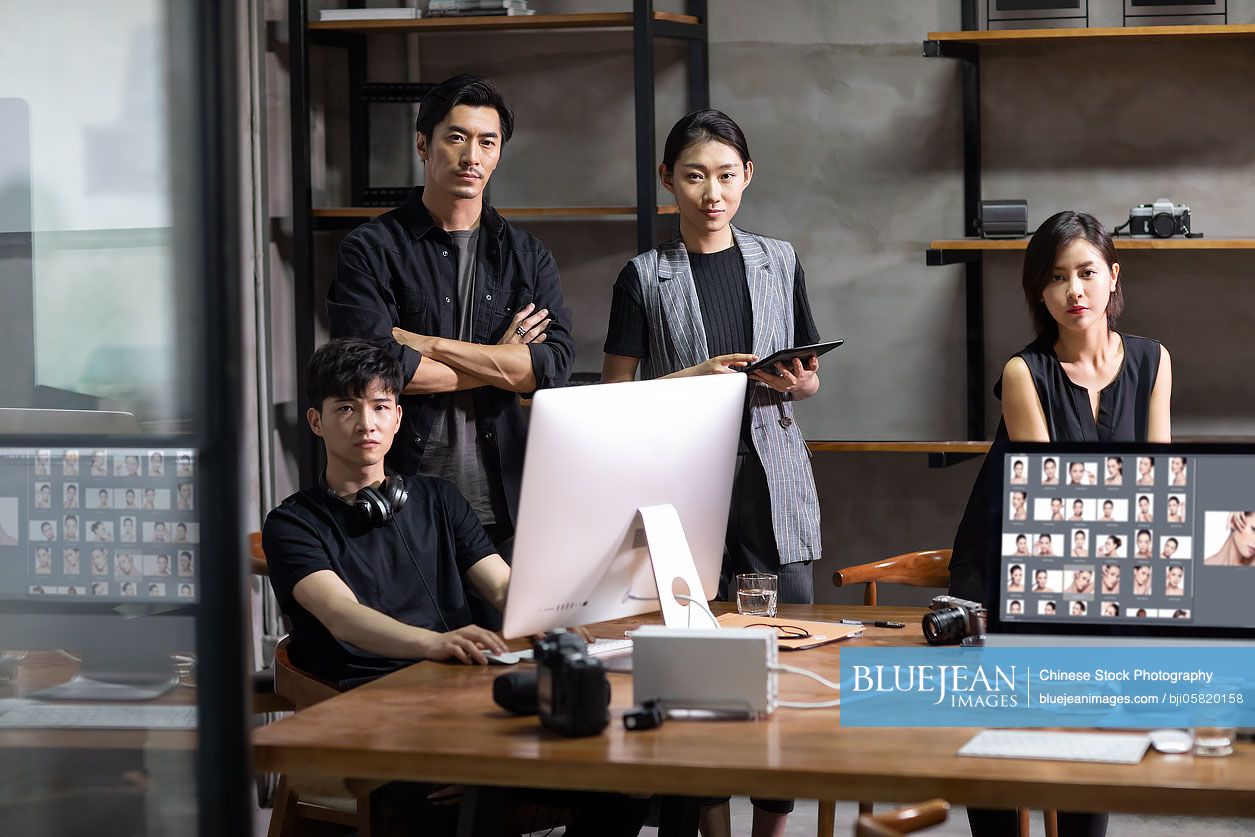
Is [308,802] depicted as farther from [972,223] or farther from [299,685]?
[972,223]

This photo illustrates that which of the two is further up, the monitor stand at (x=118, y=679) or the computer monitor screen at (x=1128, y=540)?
the computer monitor screen at (x=1128, y=540)

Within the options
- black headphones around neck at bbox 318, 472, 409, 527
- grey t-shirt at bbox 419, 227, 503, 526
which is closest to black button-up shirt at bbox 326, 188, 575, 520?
grey t-shirt at bbox 419, 227, 503, 526

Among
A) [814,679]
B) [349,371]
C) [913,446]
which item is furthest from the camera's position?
[913,446]

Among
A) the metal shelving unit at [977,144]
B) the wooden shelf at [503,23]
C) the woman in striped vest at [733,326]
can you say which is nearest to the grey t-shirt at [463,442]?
the woman in striped vest at [733,326]

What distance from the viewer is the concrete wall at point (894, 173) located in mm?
3689

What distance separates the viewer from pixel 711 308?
9.53ft

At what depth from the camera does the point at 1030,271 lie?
2.63 m

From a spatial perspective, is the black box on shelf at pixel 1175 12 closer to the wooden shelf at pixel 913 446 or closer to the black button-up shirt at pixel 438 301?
the wooden shelf at pixel 913 446

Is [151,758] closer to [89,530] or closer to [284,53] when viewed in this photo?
[89,530]

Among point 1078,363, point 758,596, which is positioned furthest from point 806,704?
point 1078,363

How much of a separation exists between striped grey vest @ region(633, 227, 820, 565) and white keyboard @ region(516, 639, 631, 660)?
0.77 metres

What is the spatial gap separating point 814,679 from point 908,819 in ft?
1.50

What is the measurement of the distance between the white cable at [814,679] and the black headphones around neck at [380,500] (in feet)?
2.34

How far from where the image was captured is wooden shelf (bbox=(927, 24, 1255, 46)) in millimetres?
3369
